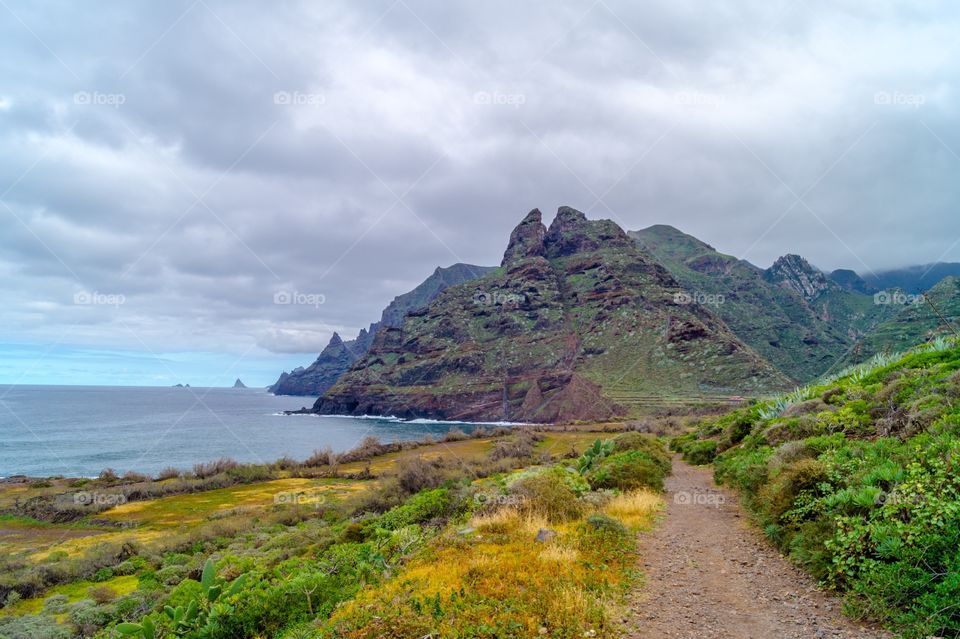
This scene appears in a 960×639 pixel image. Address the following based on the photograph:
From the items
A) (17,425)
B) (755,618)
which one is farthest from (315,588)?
(17,425)

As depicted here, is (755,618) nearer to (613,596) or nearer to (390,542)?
(613,596)

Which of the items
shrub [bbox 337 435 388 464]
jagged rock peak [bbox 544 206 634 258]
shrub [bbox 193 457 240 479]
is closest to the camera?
shrub [bbox 193 457 240 479]

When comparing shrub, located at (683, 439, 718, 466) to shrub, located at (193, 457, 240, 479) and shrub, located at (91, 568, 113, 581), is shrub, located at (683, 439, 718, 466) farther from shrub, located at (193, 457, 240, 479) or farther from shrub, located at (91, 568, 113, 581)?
shrub, located at (193, 457, 240, 479)

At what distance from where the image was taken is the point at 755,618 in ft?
18.9

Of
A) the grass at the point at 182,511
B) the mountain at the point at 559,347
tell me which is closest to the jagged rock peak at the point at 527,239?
the mountain at the point at 559,347

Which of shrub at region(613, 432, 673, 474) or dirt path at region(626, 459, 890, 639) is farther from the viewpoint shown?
shrub at region(613, 432, 673, 474)

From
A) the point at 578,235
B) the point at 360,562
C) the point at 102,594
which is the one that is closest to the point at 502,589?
the point at 360,562

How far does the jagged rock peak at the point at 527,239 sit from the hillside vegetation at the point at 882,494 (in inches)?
6610

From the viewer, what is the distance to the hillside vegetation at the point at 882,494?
16.3 ft

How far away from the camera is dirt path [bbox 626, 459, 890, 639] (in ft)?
17.8

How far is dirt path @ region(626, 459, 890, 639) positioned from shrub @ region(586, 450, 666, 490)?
14.3 feet

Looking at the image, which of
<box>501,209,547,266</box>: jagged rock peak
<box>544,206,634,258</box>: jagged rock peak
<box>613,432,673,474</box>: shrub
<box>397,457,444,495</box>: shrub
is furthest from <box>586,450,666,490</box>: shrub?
<box>501,209,547,266</box>: jagged rock peak

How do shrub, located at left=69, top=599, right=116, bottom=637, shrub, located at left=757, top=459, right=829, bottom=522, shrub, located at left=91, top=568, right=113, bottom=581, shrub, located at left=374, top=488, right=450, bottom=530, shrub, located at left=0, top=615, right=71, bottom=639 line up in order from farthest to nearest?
1. shrub, located at left=91, top=568, right=113, bottom=581
2. shrub, located at left=374, top=488, right=450, bottom=530
3. shrub, located at left=69, top=599, right=116, bottom=637
4. shrub, located at left=0, top=615, right=71, bottom=639
5. shrub, located at left=757, top=459, right=829, bottom=522

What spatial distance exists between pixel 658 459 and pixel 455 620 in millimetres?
15120
